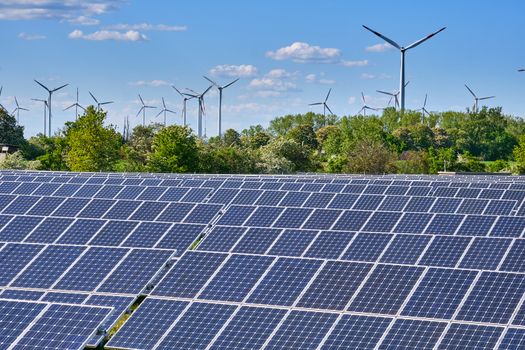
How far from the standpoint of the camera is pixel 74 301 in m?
32.1

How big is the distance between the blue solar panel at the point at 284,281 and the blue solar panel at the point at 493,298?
542 centimetres

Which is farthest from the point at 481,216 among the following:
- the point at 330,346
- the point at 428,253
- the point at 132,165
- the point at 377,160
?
the point at 377,160

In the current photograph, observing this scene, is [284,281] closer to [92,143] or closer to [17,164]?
[92,143]

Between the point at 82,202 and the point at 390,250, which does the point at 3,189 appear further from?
the point at 390,250

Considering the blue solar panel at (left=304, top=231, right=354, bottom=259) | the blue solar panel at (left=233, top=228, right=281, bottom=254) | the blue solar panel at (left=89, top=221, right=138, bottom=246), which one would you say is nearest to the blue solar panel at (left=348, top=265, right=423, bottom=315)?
the blue solar panel at (left=304, top=231, right=354, bottom=259)

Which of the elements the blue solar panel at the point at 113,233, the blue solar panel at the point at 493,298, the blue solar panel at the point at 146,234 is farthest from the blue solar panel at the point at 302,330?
the blue solar panel at the point at 113,233

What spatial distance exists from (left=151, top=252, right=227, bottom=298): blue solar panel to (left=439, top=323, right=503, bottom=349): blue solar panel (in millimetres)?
8627

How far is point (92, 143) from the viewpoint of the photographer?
102750 mm

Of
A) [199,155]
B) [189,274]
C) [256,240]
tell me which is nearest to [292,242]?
[256,240]

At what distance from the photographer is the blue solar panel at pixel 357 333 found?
27686mm

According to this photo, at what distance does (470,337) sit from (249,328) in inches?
253

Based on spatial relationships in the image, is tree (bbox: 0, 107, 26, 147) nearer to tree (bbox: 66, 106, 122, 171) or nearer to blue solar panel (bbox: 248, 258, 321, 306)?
tree (bbox: 66, 106, 122, 171)

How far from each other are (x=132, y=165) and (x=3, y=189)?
62.2m

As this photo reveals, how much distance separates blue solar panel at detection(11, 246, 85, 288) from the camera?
111 feet
